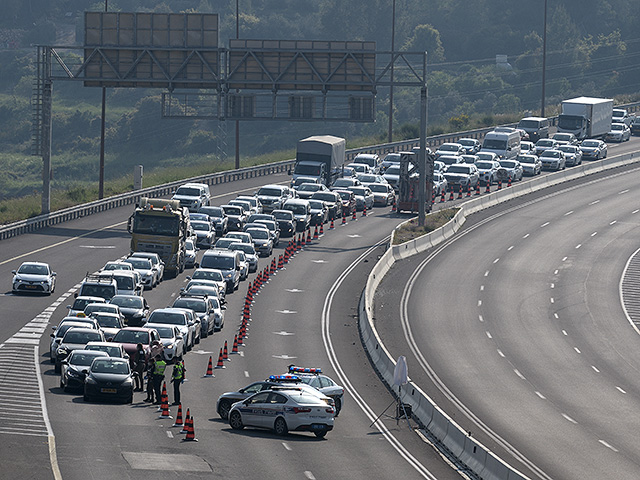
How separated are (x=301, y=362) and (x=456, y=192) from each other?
4361cm

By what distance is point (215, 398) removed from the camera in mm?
38875

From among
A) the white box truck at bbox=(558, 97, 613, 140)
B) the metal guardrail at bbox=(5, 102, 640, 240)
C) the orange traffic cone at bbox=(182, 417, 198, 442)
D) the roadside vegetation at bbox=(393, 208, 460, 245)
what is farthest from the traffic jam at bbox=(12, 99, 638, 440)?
the metal guardrail at bbox=(5, 102, 640, 240)

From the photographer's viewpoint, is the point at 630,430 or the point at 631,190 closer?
the point at 630,430

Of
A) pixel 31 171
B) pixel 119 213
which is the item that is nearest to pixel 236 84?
pixel 119 213

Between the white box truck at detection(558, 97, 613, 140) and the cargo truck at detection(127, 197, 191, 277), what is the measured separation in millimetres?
54311

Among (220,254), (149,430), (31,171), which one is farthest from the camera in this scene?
(31,171)

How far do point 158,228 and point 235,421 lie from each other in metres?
26.6

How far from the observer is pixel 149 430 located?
109ft

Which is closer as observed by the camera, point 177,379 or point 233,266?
point 177,379

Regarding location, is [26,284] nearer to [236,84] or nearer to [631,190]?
[236,84]

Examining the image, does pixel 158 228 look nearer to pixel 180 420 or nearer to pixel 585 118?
pixel 180 420

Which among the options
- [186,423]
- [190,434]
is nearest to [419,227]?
[186,423]

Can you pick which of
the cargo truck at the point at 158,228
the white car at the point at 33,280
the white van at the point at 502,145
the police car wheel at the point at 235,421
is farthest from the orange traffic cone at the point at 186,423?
the white van at the point at 502,145

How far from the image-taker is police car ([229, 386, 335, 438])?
111 feet
